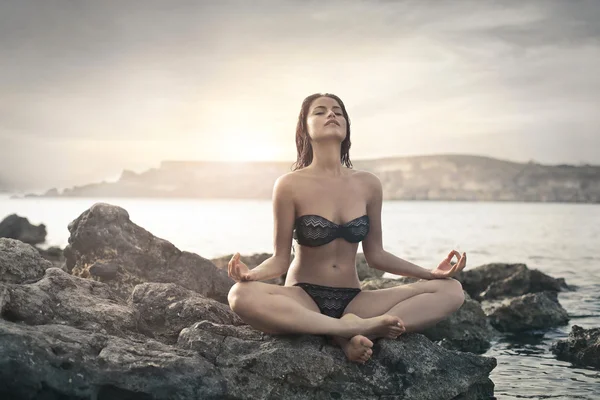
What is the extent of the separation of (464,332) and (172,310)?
584 centimetres

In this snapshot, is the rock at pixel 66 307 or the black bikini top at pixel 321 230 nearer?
the rock at pixel 66 307

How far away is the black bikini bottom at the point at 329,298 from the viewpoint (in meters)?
7.22

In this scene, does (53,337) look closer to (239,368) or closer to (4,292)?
(4,292)

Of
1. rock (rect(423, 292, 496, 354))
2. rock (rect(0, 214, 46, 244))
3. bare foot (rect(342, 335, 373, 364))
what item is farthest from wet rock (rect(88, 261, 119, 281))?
rock (rect(0, 214, 46, 244))

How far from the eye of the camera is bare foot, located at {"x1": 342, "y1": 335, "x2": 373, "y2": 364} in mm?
6250

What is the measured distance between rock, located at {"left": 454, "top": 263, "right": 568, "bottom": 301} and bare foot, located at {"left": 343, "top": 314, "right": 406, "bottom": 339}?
995 centimetres

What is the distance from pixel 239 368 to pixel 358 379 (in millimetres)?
1144

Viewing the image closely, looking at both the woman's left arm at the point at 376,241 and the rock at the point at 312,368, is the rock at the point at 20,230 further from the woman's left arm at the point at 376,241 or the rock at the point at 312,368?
the rock at the point at 312,368

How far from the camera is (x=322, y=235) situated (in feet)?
23.9

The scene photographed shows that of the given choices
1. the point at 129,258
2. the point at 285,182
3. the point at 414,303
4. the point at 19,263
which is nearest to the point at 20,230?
the point at 129,258

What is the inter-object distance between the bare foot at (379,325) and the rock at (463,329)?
459 centimetres

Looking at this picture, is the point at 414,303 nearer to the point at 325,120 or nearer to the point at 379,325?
the point at 379,325

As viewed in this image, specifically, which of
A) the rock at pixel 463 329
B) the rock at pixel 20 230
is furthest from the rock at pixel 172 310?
the rock at pixel 20 230

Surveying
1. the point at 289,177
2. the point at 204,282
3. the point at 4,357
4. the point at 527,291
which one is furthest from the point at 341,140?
the point at 527,291
